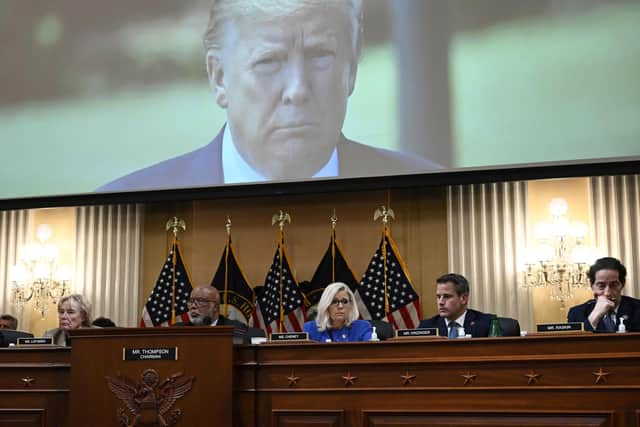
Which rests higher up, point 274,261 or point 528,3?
point 528,3

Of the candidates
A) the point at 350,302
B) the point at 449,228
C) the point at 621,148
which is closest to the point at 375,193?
the point at 449,228

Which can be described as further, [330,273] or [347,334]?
[330,273]

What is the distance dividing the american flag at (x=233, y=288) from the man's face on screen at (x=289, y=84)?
1.57 metres

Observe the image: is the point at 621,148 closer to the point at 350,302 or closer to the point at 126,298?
the point at 350,302

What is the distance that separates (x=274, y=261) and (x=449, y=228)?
1.75 meters

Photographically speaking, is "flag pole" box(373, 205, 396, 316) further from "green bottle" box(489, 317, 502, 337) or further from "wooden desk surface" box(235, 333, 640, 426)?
"wooden desk surface" box(235, 333, 640, 426)

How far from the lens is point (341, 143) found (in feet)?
25.6

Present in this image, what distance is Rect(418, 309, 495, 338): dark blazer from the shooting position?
584cm

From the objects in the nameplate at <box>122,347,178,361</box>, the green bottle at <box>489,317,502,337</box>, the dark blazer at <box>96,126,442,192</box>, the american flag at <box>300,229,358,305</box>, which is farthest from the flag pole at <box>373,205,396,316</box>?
the nameplate at <box>122,347,178,361</box>

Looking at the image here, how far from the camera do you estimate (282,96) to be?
7902mm

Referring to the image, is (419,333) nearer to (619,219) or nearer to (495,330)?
(495,330)

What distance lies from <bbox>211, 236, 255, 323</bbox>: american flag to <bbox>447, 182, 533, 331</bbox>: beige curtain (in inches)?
80.3

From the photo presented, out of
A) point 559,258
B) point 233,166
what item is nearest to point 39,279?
point 233,166

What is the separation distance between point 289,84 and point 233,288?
93.5 inches
